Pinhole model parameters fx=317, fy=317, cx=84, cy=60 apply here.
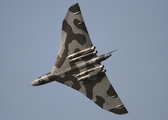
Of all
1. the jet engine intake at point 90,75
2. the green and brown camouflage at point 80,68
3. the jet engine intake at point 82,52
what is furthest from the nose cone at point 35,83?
the jet engine intake at point 90,75

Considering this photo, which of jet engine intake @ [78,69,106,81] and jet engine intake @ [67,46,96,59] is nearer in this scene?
jet engine intake @ [67,46,96,59]

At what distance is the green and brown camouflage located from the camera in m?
42.2

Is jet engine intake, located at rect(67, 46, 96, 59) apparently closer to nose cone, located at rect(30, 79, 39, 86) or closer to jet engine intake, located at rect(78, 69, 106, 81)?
jet engine intake, located at rect(78, 69, 106, 81)

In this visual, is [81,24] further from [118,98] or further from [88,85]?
[118,98]

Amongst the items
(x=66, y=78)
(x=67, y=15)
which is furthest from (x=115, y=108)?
(x=67, y=15)

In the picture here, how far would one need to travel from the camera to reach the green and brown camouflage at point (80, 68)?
4216cm

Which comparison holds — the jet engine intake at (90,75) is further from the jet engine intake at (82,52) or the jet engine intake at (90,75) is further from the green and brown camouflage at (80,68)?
the jet engine intake at (82,52)

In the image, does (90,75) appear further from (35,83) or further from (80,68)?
(35,83)

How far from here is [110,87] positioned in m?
43.2

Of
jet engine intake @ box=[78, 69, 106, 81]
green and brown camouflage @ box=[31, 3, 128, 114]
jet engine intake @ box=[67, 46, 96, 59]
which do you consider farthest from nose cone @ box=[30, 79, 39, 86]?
jet engine intake @ box=[78, 69, 106, 81]

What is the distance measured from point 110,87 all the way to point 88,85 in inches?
119

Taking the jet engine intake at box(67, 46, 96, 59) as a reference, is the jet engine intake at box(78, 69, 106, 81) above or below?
below

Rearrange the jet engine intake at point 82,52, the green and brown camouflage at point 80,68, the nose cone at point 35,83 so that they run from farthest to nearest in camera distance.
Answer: the nose cone at point 35,83
the green and brown camouflage at point 80,68
the jet engine intake at point 82,52

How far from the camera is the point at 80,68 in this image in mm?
42375
